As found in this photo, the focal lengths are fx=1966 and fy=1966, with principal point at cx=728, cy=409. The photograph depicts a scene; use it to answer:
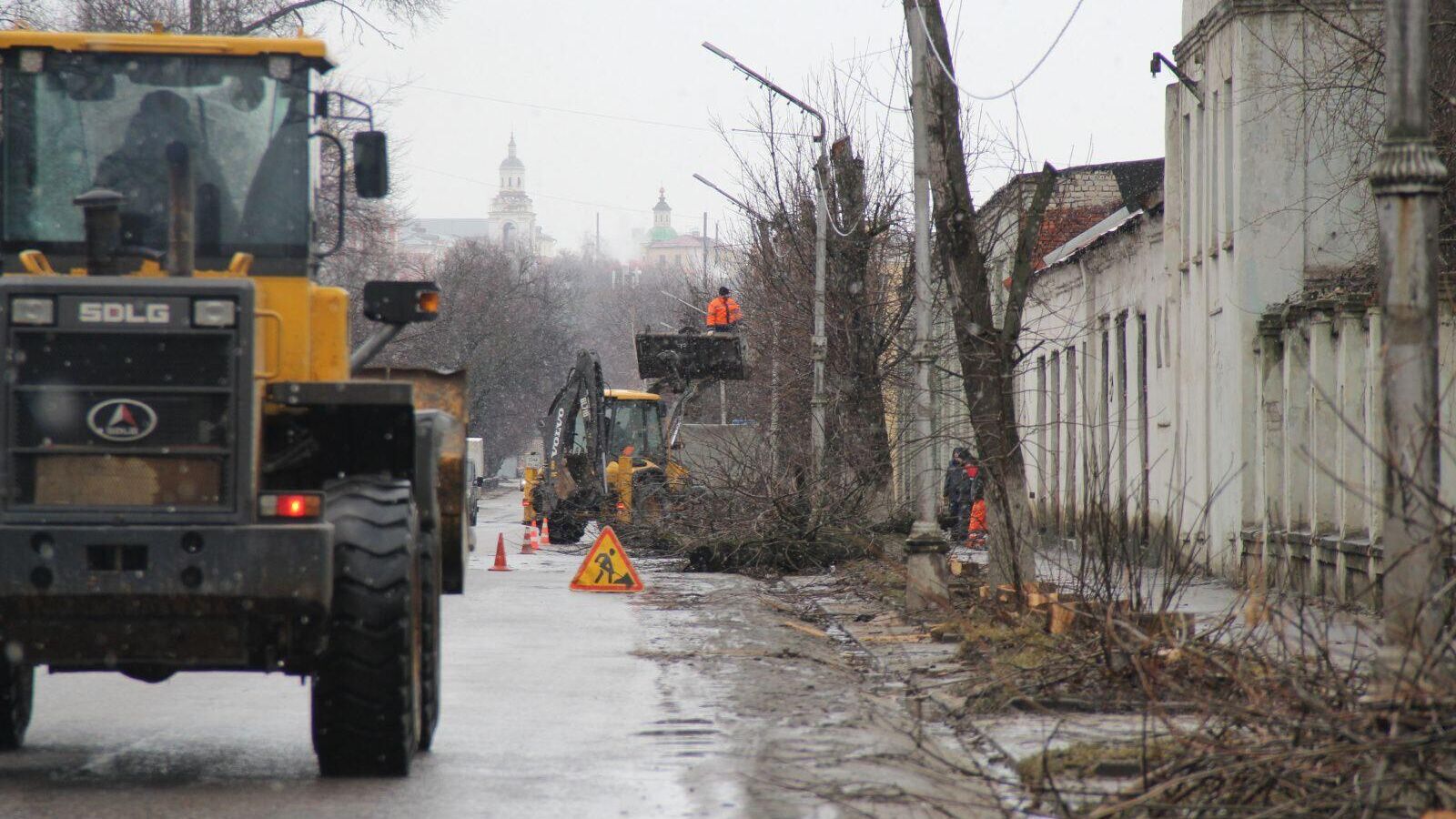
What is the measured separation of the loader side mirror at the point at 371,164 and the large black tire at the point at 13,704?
274 cm

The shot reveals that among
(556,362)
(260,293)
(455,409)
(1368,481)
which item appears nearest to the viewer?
(260,293)

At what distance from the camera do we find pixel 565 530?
34.7m

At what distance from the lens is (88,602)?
25.5ft

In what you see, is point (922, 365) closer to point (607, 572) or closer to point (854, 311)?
point (607, 572)

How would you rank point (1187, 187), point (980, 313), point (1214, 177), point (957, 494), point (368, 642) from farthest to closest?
point (957, 494), point (1187, 187), point (1214, 177), point (980, 313), point (368, 642)

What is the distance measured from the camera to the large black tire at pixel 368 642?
8.13 m

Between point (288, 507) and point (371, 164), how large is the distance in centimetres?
187

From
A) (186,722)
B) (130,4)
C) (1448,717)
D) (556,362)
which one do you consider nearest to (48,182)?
(186,722)

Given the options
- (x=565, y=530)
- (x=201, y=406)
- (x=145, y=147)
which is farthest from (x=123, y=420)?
(x=565, y=530)

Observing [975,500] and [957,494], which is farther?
[957,494]

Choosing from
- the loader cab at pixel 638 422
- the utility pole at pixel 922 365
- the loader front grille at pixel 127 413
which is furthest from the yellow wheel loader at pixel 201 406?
the loader cab at pixel 638 422

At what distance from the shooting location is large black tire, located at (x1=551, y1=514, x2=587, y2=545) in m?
34.4

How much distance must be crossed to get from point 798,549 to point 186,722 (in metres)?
14.9

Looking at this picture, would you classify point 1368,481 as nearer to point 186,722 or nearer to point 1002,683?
point 1002,683
